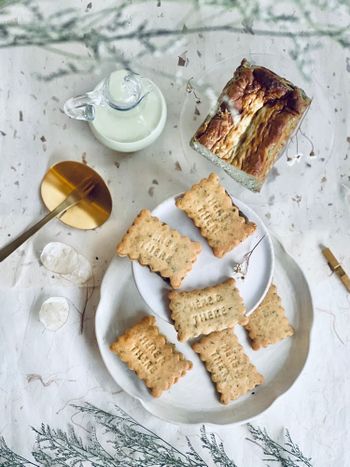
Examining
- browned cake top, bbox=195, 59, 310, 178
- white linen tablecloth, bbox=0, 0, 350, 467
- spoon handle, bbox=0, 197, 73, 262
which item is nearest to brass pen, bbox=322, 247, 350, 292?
white linen tablecloth, bbox=0, 0, 350, 467

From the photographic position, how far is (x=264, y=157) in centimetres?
131

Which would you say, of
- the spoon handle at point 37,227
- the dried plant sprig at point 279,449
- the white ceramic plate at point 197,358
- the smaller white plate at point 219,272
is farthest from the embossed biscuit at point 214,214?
the dried plant sprig at point 279,449

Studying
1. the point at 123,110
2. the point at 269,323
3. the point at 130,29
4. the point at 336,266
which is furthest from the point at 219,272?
the point at 130,29

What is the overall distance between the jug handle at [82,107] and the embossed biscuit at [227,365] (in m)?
0.49

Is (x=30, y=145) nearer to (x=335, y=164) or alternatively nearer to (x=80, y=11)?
(x=80, y=11)

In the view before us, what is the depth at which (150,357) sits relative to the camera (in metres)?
1.41

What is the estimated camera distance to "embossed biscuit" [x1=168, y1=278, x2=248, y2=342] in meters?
1.34

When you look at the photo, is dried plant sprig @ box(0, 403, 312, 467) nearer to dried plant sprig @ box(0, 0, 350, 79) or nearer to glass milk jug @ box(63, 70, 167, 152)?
glass milk jug @ box(63, 70, 167, 152)

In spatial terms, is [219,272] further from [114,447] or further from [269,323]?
[114,447]

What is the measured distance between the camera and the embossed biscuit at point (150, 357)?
4.56ft

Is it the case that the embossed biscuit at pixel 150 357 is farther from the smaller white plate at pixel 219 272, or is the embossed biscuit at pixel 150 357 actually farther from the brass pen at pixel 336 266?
the brass pen at pixel 336 266

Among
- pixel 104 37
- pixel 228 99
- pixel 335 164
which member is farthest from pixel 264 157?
pixel 104 37

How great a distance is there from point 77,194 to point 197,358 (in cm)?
41

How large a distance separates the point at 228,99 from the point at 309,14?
32cm
